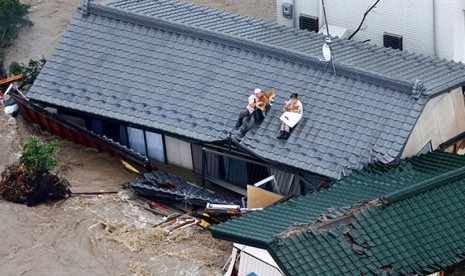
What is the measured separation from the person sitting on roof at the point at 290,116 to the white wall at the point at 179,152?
10.7 ft

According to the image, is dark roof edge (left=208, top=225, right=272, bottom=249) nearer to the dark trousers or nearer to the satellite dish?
the dark trousers

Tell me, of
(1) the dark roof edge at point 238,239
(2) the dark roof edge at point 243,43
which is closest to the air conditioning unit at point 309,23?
(2) the dark roof edge at point 243,43

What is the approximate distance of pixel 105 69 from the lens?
1764 inches

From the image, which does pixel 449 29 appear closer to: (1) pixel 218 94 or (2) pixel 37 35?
(1) pixel 218 94

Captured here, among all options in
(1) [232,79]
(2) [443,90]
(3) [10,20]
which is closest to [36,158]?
(1) [232,79]

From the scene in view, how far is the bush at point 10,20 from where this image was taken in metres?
50.8

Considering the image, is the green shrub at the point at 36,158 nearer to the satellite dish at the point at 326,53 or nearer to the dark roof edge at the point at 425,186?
the satellite dish at the point at 326,53

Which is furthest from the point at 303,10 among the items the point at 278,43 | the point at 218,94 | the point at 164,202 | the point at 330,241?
the point at 330,241

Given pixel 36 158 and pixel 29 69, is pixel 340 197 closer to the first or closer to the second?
pixel 36 158

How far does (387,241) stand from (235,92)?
8034mm

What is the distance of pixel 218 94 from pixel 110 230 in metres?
5.26

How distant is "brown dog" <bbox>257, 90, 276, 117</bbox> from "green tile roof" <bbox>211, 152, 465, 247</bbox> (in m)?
3.51

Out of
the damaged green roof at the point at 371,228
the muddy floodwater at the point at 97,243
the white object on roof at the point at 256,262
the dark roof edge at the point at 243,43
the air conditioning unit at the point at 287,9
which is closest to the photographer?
the damaged green roof at the point at 371,228

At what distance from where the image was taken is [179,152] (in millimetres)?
43438
